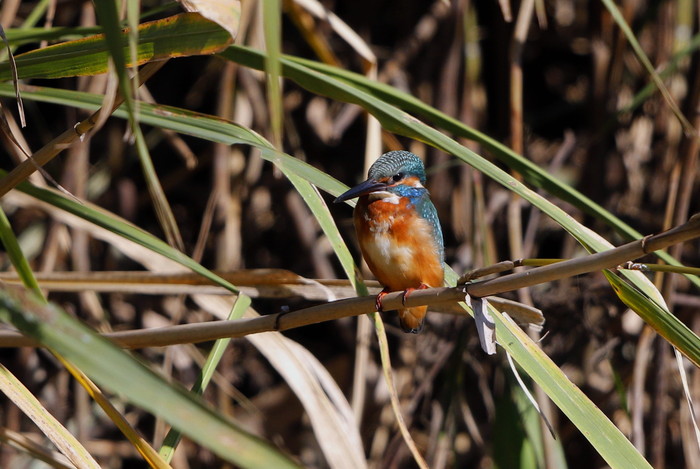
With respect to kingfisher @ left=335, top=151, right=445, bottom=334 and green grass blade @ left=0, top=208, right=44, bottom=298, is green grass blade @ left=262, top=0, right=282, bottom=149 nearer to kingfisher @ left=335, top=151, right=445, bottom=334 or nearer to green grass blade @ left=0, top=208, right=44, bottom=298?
green grass blade @ left=0, top=208, right=44, bottom=298

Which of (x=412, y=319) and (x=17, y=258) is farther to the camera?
(x=412, y=319)

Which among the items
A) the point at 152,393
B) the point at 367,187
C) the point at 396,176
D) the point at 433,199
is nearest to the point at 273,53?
the point at 152,393

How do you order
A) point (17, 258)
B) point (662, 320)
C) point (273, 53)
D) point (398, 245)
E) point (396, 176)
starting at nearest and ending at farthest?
point (273, 53) → point (662, 320) → point (17, 258) → point (398, 245) → point (396, 176)

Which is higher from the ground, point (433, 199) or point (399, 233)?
point (433, 199)

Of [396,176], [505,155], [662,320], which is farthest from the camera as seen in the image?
[396,176]

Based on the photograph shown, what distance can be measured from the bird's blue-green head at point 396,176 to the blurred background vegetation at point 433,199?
1.49 ft

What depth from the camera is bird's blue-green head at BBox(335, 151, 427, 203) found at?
2.12 metres

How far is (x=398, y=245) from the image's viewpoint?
204 centimetres

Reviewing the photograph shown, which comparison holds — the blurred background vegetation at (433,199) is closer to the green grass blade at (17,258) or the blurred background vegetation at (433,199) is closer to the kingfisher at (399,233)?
the kingfisher at (399,233)

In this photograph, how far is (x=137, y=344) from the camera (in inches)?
58.4

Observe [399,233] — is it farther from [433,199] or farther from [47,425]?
[433,199]

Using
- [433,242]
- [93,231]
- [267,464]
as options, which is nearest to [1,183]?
[267,464]

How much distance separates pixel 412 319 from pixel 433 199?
117 centimetres

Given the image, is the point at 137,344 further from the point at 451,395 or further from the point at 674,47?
the point at 674,47
